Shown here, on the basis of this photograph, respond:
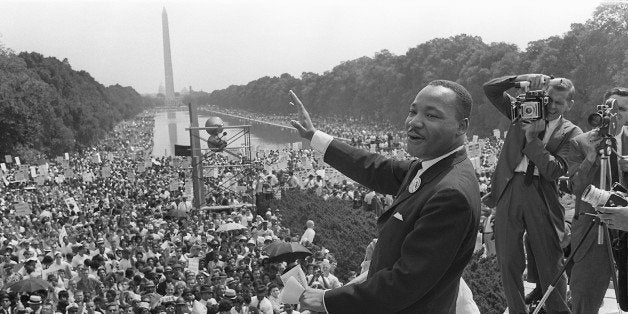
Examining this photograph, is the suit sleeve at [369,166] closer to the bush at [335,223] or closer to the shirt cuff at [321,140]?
the shirt cuff at [321,140]

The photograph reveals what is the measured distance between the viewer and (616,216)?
363 centimetres

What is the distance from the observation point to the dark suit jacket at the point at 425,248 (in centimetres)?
267

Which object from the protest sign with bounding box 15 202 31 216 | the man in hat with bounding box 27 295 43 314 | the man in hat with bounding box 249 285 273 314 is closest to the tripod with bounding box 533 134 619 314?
the man in hat with bounding box 249 285 273 314

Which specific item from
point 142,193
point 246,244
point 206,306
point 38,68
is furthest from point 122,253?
point 38,68

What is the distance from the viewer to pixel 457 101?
9.56 feet

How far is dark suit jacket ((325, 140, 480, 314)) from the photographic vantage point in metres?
2.67

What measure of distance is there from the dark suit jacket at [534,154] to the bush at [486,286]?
8.89ft

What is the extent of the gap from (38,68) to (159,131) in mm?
59343

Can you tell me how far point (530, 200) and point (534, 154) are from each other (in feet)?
1.18

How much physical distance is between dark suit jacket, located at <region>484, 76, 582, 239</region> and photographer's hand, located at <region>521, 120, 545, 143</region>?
0.03 metres

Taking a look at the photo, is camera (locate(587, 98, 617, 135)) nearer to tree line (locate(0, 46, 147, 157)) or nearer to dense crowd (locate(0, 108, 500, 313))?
dense crowd (locate(0, 108, 500, 313))

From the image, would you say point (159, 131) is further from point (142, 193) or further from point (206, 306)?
point (206, 306)

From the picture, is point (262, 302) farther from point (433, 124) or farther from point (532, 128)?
point (433, 124)

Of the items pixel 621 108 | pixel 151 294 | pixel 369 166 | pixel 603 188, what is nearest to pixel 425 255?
pixel 369 166
